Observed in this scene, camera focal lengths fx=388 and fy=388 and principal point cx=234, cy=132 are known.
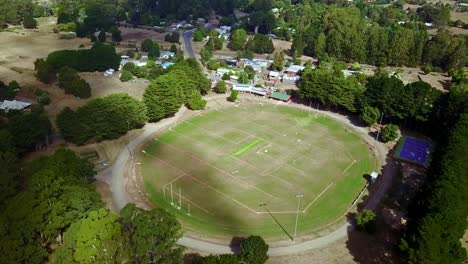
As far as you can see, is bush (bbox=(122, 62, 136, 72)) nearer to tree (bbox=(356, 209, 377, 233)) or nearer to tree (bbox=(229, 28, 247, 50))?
tree (bbox=(229, 28, 247, 50))

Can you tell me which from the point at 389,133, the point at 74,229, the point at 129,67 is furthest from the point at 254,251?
the point at 129,67

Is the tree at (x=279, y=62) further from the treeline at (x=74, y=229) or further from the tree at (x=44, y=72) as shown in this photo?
the treeline at (x=74, y=229)

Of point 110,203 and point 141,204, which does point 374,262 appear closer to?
point 141,204

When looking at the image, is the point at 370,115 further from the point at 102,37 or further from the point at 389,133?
the point at 102,37

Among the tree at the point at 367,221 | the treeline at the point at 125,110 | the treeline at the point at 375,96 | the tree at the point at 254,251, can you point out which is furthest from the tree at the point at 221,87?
the tree at the point at 254,251

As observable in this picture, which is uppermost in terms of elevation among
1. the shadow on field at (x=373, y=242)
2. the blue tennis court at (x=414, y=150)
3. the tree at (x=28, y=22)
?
the tree at (x=28, y=22)

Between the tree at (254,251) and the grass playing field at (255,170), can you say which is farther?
the grass playing field at (255,170)
